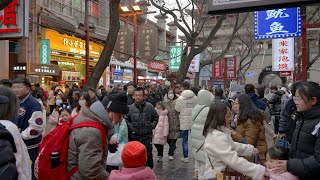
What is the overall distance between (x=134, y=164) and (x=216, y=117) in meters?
0.99

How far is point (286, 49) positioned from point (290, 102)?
11.4 metres

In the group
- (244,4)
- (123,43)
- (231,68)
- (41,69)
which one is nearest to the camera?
(244,4)

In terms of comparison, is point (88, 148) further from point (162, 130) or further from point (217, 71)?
point (217, 71)

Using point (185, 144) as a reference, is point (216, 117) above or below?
above

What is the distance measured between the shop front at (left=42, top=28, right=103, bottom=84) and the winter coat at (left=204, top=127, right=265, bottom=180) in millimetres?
19021

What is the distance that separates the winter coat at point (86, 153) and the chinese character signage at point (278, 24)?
28.5 ft

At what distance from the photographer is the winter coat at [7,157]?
2.27 metres

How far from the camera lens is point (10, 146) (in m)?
2.38

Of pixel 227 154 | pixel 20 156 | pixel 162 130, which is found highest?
pixel 20 156

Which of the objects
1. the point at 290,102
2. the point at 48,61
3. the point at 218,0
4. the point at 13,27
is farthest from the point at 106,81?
the point at 218,0

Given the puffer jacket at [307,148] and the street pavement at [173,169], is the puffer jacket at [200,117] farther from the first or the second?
the puffer jacket at [307,148]

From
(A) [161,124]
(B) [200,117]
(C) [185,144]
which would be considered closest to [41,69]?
(A) [161,124]

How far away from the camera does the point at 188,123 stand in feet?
29.1

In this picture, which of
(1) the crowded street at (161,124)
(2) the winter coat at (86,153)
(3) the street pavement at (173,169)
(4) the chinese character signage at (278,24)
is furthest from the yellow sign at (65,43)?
(2) the winter coat at (86,153)
